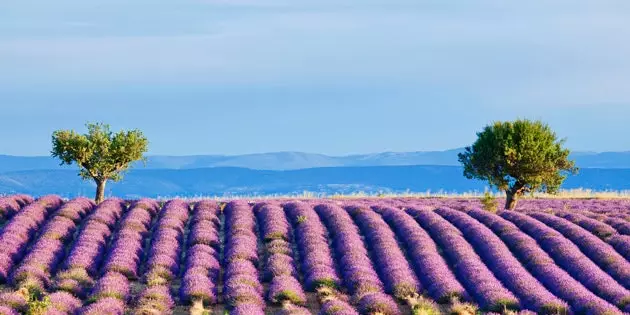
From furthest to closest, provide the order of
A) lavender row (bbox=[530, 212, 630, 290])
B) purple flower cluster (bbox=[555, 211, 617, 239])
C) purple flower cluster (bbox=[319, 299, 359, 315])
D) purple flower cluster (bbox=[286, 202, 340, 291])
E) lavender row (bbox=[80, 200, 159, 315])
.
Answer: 1. purple flower cluster (bbox=[555, 211, 617, 239])
2. lavender row (bbox=[530, 212, 630, 290])
3. purple flower cluster (bbox=[286, 202, 340, 291])
4. lavender row (bbox=[80, 200, 159, 315])
5. purple flower cluster (bbox=[319, 299, 359, 315])

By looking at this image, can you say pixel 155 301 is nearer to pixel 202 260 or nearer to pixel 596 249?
pixel 202 260

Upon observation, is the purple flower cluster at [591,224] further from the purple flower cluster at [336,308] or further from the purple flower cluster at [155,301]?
the purple flower cluster at [155,301]

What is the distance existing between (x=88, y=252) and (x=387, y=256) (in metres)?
9.21

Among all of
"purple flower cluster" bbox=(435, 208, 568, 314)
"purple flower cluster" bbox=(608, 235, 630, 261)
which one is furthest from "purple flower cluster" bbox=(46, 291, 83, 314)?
"purple flower cluster" bbox=(608, 235, 630, 261)

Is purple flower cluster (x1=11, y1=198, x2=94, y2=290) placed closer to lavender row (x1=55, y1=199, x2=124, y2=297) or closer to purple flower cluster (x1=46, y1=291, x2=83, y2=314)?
lavender row (x1=55, y1=199, x2=124, y2=297)

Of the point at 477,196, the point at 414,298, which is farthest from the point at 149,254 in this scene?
the point at 477,196

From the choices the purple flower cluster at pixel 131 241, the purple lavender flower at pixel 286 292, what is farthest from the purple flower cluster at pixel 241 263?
the purple flower cluster at pixel 131 241

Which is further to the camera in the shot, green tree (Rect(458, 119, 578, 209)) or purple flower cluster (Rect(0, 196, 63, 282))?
green tree (Rect(458, 119, 578, 209))

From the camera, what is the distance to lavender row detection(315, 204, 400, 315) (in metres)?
21.9

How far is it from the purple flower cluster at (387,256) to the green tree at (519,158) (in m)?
9.86

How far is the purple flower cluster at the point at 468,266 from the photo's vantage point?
22.5 m

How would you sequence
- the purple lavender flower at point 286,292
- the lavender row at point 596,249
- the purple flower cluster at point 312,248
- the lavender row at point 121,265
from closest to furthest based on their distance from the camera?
the lavender row at point 121,265 < the purple lavender flower at point 286,292 < the purple flower cluster at point 312,248 < the lavender row at point 596,249

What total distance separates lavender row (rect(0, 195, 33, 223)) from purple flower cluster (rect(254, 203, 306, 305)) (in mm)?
9983

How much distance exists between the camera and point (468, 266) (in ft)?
87.1
